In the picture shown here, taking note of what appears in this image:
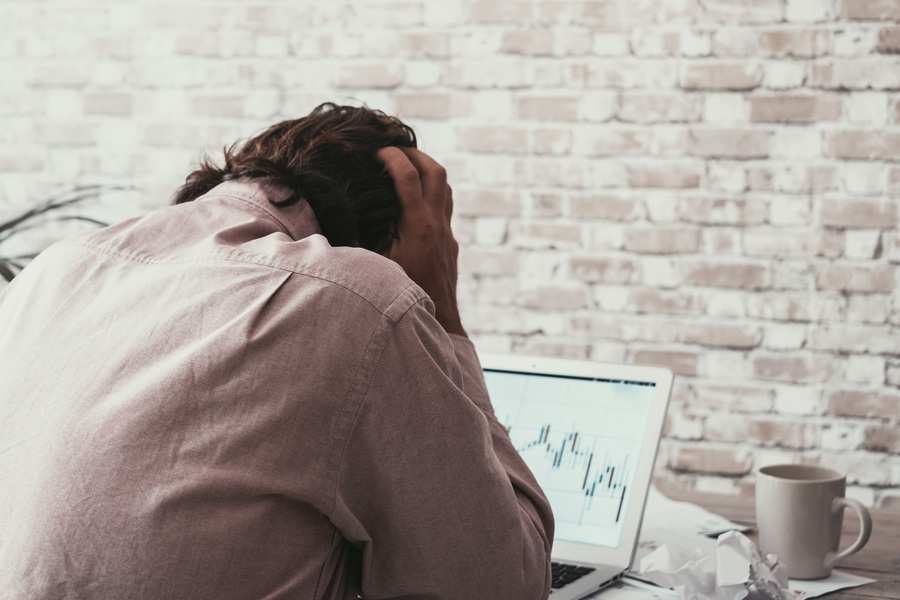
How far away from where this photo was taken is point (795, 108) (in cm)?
183

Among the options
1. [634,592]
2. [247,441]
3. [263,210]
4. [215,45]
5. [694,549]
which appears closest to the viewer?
[247,441]

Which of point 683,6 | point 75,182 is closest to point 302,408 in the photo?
point 683,6

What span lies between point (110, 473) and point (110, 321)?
0.14 m

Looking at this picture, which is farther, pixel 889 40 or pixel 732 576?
pixel 889 40

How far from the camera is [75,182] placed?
2.20 metres

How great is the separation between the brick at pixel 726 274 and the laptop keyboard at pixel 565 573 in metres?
1.03

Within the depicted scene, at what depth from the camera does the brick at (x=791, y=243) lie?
183cm

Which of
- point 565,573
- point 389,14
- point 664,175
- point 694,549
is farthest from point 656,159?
point 565,573

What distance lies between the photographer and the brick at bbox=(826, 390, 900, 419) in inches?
72.2

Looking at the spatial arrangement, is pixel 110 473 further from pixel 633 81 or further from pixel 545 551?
pixel 633 81

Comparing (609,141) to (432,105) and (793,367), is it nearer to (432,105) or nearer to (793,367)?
(432,105)

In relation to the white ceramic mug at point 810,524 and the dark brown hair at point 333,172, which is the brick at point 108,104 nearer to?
the dark brown hair at point 333,172

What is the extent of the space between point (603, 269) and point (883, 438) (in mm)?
685

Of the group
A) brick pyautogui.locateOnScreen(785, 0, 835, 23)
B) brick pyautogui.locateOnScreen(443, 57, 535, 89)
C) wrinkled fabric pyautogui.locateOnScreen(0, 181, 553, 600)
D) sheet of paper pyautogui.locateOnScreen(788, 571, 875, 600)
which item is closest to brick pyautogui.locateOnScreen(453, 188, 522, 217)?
brick pyautogui.locateOnScreen(443, 57, 535, 89)
